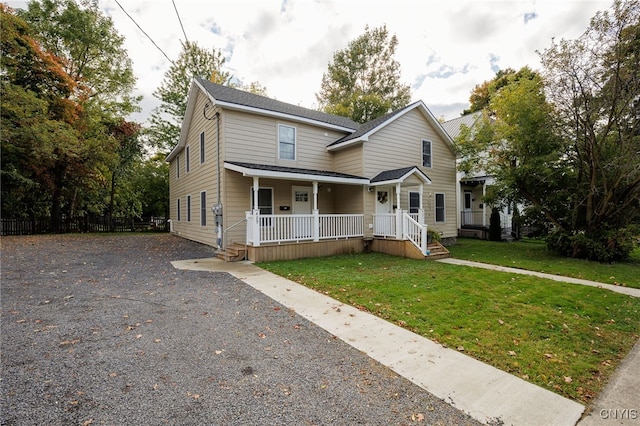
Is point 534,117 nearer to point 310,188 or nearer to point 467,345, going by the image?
point 310,188

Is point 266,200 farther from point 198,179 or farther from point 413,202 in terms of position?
point 413,202

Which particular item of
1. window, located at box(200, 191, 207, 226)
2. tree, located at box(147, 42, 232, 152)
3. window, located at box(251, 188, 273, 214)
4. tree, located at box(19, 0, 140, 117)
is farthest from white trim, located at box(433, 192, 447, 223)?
tree, located at box(19, 0, 140, 117)

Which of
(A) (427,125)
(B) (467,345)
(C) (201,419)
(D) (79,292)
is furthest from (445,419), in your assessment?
(A) (427,125)

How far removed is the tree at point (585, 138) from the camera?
8.97 meters

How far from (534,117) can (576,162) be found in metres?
2.20

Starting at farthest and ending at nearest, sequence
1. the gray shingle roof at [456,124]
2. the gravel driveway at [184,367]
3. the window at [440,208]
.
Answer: the gray shingle roof at [456,124] → the window at [440,208] → the gravel driveway at [184,367]

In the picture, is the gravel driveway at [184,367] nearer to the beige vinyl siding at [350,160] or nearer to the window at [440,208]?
the beige vinyl siding at [350,160]

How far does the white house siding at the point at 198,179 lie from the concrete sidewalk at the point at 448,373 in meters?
8.03

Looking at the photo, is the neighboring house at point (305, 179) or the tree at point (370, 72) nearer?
the neighboring house at point (305, 179)

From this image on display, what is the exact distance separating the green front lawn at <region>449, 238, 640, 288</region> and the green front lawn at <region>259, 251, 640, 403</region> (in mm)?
1598

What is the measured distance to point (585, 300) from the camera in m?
5.51

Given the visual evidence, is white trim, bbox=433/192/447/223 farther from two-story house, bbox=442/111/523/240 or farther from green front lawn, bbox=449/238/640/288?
two-story house, bbox=442/111/523/240

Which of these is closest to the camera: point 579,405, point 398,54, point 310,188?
point 579,405

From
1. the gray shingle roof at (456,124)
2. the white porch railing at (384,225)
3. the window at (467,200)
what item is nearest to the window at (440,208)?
the white porch railing at (384,225)
